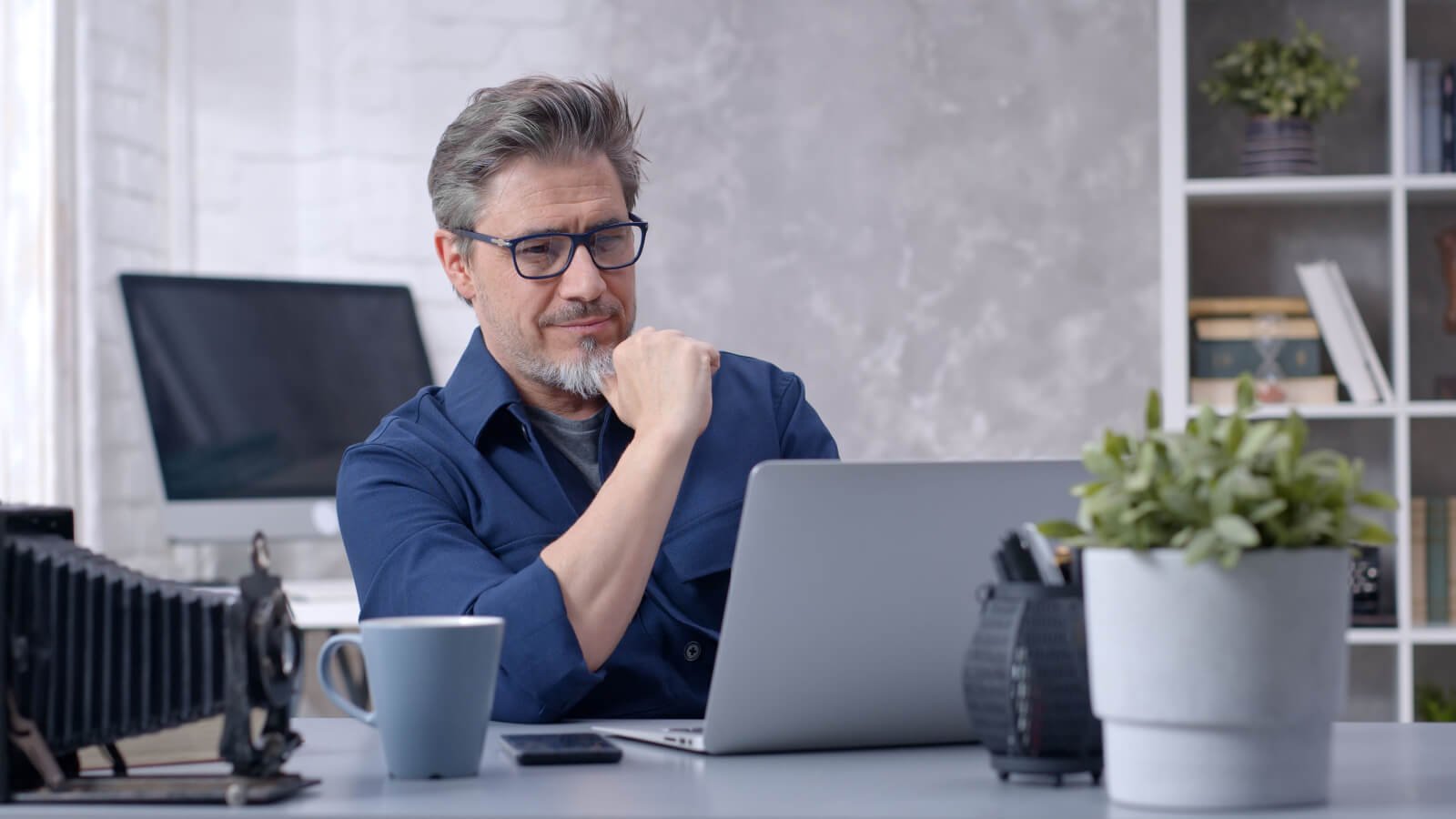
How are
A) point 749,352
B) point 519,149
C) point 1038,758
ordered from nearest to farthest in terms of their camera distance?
point 1038,758, point 519,149, point 749,352

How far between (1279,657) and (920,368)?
2.48m

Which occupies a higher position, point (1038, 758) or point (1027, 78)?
point (1027, 78)

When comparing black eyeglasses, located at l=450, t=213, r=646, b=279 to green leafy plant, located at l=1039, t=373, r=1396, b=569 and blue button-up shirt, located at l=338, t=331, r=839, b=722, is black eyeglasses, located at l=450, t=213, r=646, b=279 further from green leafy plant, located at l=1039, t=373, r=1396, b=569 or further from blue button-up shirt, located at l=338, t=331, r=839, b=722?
green leafy plant, located at l=1039, t=373, r=1396, b=569

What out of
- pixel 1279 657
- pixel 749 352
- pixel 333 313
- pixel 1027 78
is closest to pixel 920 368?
pixel 749 352

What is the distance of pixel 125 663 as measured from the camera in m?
0.89

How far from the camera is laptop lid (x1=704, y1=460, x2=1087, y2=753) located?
3.20 feet

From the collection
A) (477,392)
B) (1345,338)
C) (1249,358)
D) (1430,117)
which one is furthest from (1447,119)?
(477,392)

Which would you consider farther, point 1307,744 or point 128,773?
point 128,773

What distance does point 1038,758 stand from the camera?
88 cm

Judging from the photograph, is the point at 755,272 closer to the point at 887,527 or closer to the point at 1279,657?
the point at 887,527

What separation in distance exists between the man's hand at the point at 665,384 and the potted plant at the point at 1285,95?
1841mm

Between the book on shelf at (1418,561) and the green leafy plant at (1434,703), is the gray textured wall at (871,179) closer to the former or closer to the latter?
the book on shelf at (1418,561)

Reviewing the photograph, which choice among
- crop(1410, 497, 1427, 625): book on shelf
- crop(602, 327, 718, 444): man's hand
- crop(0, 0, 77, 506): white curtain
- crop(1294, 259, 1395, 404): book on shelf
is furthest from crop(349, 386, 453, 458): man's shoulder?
crop(1410, 497, 1427, 625): book on shelf

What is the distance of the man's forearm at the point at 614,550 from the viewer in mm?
1315
